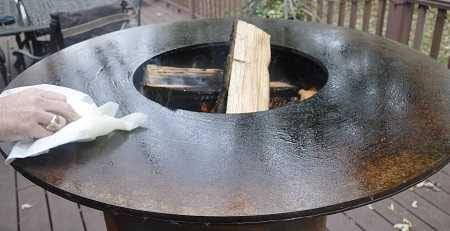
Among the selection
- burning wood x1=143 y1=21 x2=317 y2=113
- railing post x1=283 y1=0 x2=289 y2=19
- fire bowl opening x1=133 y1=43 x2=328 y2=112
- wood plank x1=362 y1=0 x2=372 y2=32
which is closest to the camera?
burning wood x1=143 y1=21 x2=317 y2=113

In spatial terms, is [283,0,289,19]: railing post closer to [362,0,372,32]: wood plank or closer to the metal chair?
[362,0,372,32]: wood plank

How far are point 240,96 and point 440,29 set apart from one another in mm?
2552

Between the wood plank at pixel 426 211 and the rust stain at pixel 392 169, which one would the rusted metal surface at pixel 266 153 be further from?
the wood plank at pixel 426 211

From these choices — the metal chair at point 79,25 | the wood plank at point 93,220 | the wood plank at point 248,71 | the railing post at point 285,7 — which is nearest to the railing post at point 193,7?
the metal chair at point 79,25

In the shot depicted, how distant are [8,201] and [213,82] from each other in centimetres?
177

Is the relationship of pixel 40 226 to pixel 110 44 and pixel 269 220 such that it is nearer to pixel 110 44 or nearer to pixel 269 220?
pixel 110 44

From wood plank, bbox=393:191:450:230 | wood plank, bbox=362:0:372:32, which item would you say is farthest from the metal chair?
wood plank, bbox=393:191:450:230

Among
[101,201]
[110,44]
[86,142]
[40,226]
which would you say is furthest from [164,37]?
[40,226]

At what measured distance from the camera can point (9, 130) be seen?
986 millimetres

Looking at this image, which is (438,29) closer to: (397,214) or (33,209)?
(397,214)

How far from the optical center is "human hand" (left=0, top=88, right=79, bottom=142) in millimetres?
991

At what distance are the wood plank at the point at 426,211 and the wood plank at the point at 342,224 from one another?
391 millimetres

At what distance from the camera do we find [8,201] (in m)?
2.64

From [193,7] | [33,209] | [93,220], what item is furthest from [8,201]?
[193,7]
